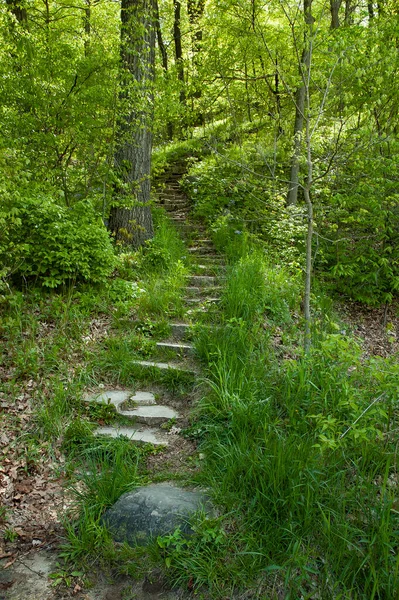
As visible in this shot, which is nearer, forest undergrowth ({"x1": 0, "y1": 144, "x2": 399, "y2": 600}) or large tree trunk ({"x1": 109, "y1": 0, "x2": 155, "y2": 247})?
forest undergrowth ({"x1": 0, "y1": 144, "x2": 399, "y2": 600})

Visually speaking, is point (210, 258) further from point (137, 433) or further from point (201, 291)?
point (137, 433)

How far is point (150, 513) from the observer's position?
275 centimetres

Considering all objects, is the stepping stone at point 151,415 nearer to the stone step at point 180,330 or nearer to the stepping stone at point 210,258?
the stone step at point 180,330

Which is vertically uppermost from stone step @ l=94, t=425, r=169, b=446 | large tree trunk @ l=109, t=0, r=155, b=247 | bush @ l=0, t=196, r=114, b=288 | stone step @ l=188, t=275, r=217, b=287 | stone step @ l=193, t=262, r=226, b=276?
large tree trunk @ l=109, t=0, r=155, b=247

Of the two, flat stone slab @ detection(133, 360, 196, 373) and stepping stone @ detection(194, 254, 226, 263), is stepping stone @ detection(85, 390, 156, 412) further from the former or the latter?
stepping stone @ detection(194, 254, 226, 263)

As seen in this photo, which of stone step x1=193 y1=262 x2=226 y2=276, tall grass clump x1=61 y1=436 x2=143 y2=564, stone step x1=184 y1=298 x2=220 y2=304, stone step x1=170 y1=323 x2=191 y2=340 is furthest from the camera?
stone step x1=193 y1=262 x2=226 y2=276

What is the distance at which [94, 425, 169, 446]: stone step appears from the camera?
3559mm

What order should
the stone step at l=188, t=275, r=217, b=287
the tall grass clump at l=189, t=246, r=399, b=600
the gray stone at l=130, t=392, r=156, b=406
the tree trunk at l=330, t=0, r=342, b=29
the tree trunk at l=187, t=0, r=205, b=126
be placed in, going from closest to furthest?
1. the tall grass clump at l=189, t=246, r=399, b=600
2. the gray stone at l=130, t=392, r=156, b=406
3. the stone step at l=188, t=275, r=217, b=287
4. the tree trunk at l=330, t=0, r=342, b=29
5. the tree trunk at l=187, t=0, r=205, b=126

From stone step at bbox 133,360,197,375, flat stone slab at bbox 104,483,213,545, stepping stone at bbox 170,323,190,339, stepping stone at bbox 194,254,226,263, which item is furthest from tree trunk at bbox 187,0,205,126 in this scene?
flat stone slab at bbox 104,483,213,545

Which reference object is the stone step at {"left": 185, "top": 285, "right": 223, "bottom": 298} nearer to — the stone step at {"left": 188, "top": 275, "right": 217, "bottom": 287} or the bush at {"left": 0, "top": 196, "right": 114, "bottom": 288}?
the stone step at {"left": 188, "top": 275, "right": 217, "bottom": 287}

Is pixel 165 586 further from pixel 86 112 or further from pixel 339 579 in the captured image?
pixel 86 112

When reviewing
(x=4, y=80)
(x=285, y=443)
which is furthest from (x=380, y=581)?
(x=4, y=80)

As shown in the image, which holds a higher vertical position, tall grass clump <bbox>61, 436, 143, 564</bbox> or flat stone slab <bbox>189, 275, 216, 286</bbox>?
flat stone slab <bbox>189, 275, 216, 286</bbox>

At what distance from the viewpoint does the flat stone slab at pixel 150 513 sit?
2.68 meters
